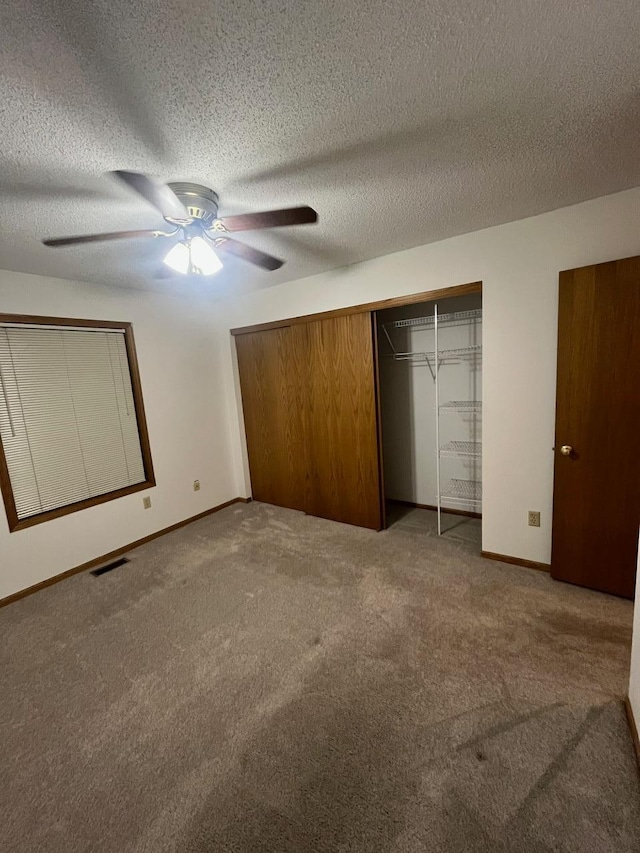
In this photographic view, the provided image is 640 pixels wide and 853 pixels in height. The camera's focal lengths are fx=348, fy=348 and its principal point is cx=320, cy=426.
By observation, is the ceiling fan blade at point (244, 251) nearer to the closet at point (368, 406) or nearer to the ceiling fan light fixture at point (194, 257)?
the ceiling fan light fixture at point (194, 257)

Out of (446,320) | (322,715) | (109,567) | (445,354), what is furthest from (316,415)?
(322,715)

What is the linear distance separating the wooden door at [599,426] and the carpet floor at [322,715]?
0.93 feet

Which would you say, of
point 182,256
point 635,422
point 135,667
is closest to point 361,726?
point 135,667

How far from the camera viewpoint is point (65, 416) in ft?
9.34

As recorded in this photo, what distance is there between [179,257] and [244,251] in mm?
400

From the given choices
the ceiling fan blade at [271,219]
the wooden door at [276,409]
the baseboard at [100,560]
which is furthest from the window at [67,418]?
the ceiling fan blade at [271,219]

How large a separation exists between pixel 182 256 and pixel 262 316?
1928 millimetres

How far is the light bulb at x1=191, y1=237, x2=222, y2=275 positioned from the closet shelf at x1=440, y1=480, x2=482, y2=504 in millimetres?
2800

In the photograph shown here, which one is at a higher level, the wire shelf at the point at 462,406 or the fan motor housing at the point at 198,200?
the fan motor housing at the point at 198,200

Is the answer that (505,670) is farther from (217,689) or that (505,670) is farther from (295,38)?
(295,38)

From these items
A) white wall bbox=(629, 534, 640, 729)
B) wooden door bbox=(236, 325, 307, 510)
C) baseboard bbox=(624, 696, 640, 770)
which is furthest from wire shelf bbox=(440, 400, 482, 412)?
baseboard bbox=(624, 696, 640, 770)

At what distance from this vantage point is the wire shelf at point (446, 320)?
3.04m

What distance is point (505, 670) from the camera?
1668 millimetres

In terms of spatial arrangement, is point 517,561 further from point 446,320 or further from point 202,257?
point 202,257
